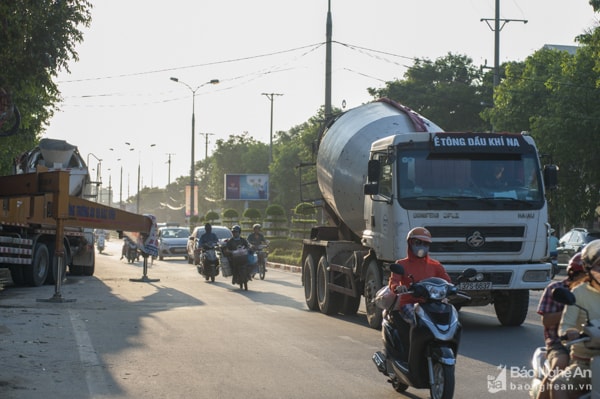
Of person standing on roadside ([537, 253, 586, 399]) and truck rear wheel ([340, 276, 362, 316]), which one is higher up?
person standing on roadside ([537, 253, 586, 399])

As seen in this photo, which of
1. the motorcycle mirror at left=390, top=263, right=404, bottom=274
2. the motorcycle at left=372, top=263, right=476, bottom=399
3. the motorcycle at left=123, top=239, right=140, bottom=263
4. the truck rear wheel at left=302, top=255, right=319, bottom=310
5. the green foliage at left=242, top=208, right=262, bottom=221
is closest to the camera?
the motorcycle at left=372, top=263, right=476, bottom=399

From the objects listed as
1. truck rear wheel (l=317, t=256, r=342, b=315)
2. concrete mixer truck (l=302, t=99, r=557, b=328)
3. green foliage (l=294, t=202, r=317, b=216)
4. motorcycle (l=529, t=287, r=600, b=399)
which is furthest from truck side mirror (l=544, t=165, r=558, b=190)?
motorcycle (l=529, t=287, r=600, b=399)

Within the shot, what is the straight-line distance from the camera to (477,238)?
43.6 feet

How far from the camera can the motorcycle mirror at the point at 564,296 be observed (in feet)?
16.3

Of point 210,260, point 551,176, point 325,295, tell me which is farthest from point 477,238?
point 210,260

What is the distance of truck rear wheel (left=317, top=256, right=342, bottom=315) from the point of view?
16.3m

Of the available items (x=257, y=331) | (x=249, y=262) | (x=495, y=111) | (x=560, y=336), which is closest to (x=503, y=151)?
(x=257, y=331)

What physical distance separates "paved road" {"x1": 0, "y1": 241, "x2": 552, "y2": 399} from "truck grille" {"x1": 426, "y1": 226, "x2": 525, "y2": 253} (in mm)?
1229

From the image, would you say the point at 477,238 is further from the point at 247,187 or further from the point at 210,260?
the point at 247,187

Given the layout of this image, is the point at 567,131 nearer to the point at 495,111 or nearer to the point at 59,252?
the point at 495,111

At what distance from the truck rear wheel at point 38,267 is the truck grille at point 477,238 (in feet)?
43.0

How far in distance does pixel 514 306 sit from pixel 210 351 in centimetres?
531

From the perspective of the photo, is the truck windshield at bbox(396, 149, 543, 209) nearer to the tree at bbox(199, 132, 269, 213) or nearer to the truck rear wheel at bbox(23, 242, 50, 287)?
the truck rear wheel at bbox(23, 242, 50, 287)

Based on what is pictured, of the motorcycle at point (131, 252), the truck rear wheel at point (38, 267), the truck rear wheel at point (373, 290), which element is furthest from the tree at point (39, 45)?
the motorcycle at point (131, 252)
